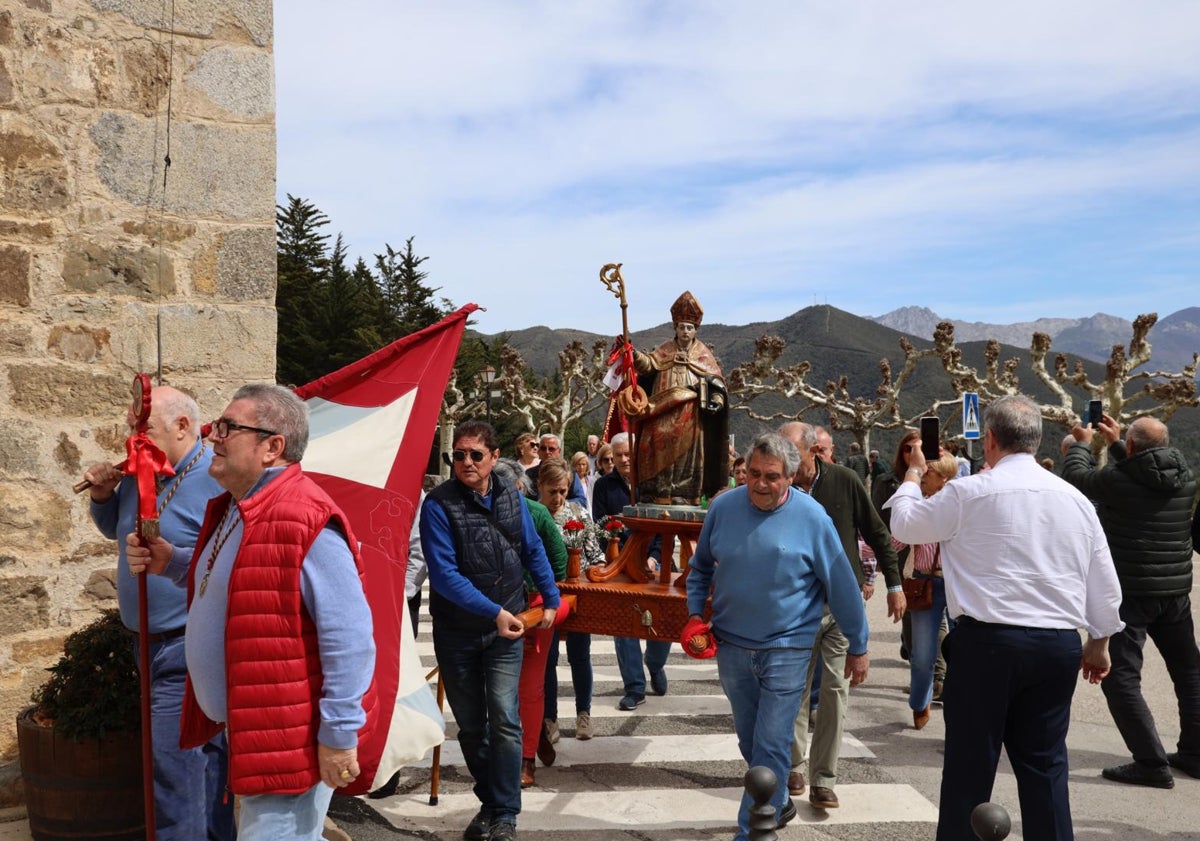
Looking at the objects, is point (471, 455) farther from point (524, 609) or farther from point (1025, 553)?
point (1025, 553)

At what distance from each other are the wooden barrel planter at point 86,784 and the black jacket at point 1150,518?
5.59 m

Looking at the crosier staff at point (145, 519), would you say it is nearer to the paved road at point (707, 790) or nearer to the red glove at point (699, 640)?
the paved road at point (707, 790)

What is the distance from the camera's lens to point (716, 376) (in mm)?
6422

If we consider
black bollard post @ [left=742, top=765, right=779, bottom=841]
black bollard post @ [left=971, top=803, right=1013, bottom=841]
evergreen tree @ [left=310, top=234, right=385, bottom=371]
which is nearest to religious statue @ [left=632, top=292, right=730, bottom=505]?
black bollard post @ [left=742, top=765, right=779, bottom=841]

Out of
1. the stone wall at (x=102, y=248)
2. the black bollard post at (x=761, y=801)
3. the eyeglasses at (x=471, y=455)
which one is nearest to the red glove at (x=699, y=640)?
the black bollard post at (x=761, y=801)

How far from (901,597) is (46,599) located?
4482 mm

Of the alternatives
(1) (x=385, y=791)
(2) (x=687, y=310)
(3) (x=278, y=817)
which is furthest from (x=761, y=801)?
(2) (x=687, y=310)

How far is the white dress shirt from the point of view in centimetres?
435

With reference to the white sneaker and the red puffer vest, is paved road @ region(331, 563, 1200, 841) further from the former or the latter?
the red puffer vest

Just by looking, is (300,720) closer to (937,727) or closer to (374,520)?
(374,520)

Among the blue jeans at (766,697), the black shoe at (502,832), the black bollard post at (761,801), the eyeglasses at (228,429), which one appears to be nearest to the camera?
the eyeglasses at (228,429)

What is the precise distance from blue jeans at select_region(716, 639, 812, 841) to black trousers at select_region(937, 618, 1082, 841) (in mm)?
663

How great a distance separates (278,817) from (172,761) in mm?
1418

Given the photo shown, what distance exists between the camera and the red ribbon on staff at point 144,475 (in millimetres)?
3865
